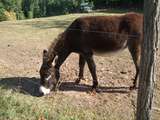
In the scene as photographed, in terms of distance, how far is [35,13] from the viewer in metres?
36.8

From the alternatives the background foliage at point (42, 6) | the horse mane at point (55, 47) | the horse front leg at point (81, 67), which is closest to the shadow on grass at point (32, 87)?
the horse front leg at point (81, 67)

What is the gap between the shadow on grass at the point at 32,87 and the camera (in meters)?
8.91

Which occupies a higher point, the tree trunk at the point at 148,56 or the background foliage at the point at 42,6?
the tree trunk at the point at 148,56

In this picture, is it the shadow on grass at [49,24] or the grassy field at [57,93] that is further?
the shadow on grass at [49,24]

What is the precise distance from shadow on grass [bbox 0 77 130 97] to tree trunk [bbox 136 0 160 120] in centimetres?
420

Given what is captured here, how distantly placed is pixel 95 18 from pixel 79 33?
1.57 ft

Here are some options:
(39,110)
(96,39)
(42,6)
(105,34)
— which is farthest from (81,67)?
(42,6)

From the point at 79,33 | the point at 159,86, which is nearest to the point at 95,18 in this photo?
the point at 79,33

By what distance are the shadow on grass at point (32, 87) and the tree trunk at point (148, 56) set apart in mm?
4201

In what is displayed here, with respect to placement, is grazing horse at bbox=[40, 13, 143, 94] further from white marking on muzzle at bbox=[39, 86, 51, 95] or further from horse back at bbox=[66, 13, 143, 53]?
white marking on muzzle at bbox=[39, 86, 51, 95]

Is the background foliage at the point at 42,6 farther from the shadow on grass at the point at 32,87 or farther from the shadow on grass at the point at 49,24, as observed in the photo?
the shadow on grass at the point at 32,87

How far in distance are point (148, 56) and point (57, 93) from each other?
4420 millimetres

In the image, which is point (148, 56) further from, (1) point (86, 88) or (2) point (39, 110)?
(1) point (86, 88)

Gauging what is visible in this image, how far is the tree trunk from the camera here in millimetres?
4494
